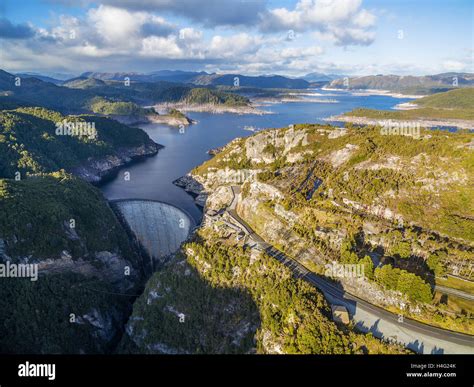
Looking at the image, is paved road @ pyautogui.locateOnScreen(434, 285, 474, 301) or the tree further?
the tree

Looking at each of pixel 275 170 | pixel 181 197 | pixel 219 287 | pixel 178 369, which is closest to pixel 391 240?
pixel 219 287

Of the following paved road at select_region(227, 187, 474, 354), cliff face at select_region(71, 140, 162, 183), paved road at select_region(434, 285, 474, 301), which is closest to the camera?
paved road at select_region(227, 187, 474, 354)

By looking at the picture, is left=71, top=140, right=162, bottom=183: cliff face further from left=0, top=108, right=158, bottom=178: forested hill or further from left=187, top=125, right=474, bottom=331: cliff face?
left=187, top=125, right=474, bottom=331: cliff face

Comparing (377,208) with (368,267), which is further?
(377,208)

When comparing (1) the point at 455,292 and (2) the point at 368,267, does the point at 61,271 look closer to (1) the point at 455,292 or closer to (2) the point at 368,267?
(2) the point at 368,267

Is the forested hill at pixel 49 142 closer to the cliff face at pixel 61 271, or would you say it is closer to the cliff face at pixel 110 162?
the cliff face at pixel 110 162

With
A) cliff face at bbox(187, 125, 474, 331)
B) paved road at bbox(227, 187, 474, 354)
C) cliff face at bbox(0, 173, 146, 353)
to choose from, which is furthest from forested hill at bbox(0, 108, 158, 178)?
paved road at bbox(227, 187, 474, 354)

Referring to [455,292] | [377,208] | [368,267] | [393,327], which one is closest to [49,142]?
[377,208]

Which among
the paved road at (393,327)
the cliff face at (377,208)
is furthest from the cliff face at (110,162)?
the paved road at (393,327)
